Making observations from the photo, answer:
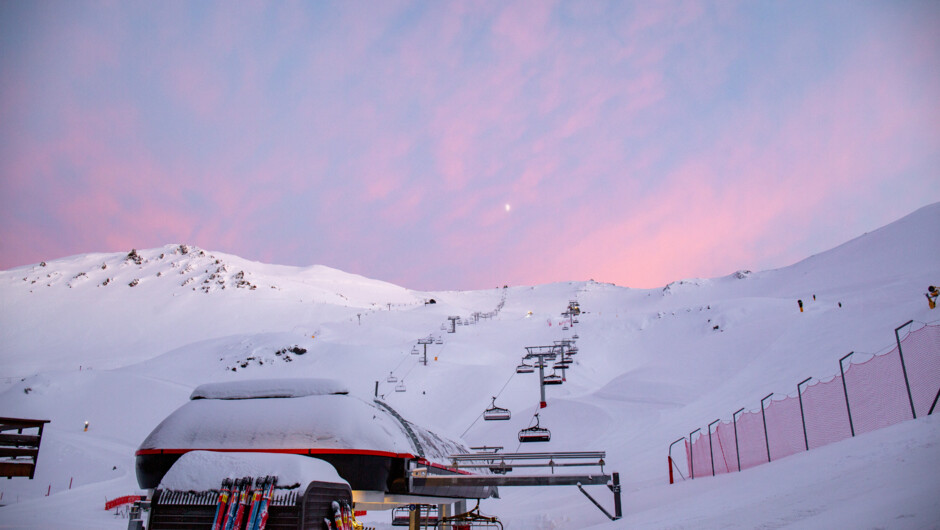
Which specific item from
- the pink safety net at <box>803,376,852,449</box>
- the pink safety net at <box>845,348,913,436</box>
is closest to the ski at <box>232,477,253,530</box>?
the pink safety net at <box>845,348,913,436</box>

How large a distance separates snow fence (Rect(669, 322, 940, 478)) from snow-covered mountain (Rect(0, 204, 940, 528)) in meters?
2.10

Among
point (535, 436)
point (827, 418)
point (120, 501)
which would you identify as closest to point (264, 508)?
point (827, 418)

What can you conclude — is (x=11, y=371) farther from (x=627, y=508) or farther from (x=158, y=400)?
(x=627, y=508)

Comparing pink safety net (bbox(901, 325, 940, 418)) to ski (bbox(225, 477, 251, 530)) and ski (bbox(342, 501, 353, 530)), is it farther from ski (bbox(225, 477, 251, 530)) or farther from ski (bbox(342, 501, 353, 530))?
ski (bbox(225, 477, 251, 530))

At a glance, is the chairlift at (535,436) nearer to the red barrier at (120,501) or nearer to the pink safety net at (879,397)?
the pink safety net at (879,397)

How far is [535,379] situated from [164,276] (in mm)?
104906

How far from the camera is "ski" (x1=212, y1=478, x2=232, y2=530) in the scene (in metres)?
3.97

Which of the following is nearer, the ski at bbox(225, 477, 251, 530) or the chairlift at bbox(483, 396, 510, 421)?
the ski at bbox(225, 477, 251, 530)

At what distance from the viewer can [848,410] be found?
13.1 meters

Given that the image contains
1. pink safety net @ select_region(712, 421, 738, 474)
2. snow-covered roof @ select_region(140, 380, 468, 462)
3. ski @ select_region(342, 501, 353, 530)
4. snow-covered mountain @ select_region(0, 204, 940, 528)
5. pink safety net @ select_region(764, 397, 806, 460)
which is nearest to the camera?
ski @ select_region(342, 501, 353, 530)

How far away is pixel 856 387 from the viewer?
15648 millimetres

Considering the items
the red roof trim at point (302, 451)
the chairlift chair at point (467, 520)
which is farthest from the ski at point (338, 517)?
the chairlift chair at point (467, 520)

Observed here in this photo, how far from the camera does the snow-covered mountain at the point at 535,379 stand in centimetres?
945

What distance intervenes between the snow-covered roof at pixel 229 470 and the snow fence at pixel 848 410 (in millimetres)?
12677
